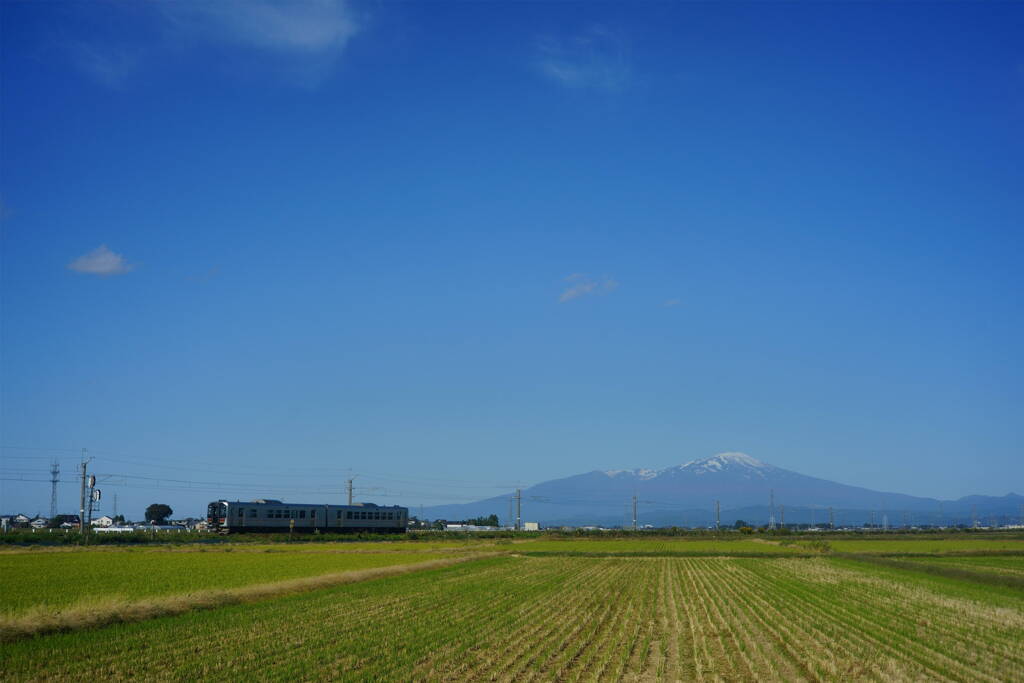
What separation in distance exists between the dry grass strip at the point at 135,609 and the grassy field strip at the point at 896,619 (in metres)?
17.5

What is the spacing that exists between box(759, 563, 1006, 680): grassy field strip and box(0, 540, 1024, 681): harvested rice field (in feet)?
A: 0.20

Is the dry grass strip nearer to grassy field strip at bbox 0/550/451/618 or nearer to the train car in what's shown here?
grassy field strip at bbox 0/550/451/618

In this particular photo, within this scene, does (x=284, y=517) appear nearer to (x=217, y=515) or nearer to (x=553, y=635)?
(x=217, y=515)

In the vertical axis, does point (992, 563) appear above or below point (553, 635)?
below

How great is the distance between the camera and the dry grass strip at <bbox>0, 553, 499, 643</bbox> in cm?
1875

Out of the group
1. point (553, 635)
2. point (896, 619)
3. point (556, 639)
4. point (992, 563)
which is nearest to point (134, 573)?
point (553, 635)

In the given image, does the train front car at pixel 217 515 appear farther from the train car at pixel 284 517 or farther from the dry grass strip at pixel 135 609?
the dry grass strip at pixel 135 609

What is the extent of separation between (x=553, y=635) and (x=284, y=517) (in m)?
68.6

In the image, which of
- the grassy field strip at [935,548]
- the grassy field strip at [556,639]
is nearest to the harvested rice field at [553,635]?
the grassy field strip at [556,639]

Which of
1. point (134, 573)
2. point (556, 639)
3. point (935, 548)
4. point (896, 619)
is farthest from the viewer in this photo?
point (935, 548)

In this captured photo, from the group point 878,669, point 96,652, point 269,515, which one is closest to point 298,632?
point 96,652

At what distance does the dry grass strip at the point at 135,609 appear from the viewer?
738 inches

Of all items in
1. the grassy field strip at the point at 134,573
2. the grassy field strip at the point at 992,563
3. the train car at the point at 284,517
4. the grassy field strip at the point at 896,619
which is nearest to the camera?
the grassy field strip at the point at 896,619

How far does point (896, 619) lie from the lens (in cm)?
2312
